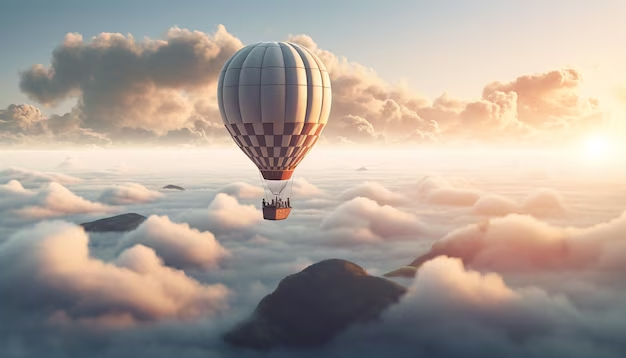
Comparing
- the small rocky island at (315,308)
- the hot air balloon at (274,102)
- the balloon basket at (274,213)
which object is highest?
the hot air balloon at (274,102)

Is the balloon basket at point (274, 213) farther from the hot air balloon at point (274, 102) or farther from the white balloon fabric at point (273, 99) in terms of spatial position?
the white balloon fabric at point (273, 99)

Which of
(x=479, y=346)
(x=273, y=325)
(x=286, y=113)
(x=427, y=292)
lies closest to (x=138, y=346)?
(x=273, y=325)

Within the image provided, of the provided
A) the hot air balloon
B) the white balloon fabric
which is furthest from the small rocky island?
the white balloon fabric

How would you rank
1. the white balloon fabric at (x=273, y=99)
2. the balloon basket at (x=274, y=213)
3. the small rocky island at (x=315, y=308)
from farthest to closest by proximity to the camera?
the small rocky island at (x=315, y=308)
the balloon basket at (x=274, y=213)
the white balloon fabric at (x=273, y=99)

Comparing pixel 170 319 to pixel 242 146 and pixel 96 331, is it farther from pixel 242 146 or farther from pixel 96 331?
pixel 242 146

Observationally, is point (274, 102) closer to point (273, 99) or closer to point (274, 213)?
point (273, 99)

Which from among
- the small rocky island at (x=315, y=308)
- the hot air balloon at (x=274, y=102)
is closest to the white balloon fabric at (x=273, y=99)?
the hot air balloon at (x=274, y=102)
